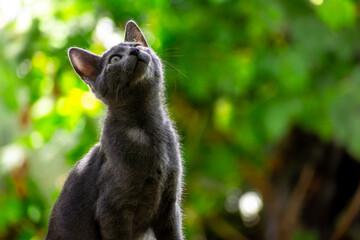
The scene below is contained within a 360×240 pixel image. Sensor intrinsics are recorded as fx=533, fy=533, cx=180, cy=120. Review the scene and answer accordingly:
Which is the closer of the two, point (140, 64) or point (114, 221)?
point (114, 221)

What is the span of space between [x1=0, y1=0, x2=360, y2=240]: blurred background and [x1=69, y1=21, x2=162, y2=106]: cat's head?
5.15ft

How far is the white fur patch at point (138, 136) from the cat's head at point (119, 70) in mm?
119

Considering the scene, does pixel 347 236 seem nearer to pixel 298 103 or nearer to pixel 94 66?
pixel 298 103

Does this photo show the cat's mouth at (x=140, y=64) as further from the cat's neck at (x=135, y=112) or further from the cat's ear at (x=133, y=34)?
the cat's ear at (x=133, y=34)

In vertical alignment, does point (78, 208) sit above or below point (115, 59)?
below

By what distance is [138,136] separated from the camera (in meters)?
2.00

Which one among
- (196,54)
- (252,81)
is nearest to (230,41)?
(196,54)

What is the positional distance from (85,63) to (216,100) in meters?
4.43

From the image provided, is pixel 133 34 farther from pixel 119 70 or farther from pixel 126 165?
pixel 126 165

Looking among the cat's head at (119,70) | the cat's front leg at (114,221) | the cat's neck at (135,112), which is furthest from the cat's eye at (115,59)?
the cat's front leg at (114,221)

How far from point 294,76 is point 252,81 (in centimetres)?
108

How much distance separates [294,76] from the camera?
16.4ft

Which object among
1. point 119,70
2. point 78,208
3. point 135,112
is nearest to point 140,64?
point 119,70

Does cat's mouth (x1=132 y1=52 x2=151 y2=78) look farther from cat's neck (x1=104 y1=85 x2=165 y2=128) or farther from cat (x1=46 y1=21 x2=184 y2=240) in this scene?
cat's neck (x1=104 y1=85 x2=165 y2=128)
